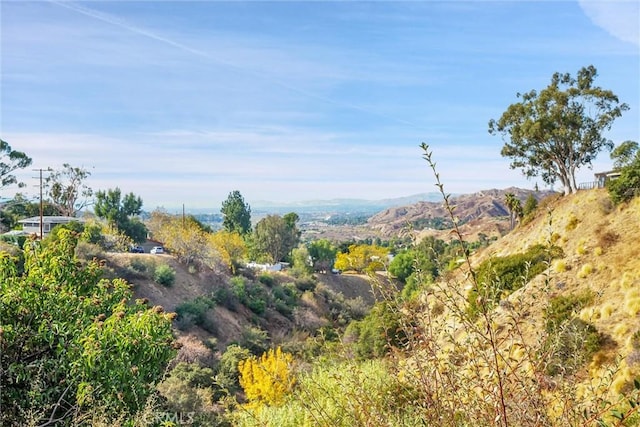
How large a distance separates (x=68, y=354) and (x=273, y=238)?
53.8 m

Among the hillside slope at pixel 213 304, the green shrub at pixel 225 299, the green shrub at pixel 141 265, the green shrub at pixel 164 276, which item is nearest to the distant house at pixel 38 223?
the hillside slope at pixel 213 304

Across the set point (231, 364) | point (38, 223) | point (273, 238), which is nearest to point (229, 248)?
point (273, 238)

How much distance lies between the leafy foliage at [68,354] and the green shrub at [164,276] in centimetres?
2599

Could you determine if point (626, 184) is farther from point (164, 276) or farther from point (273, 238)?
point (273, 238)

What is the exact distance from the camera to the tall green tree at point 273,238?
200ft

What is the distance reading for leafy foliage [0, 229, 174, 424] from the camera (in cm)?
698

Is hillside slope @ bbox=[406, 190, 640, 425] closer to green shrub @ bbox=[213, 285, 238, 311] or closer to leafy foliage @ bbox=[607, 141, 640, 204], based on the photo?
leafy foliage @ bbox=[607, 141, 640, 204]

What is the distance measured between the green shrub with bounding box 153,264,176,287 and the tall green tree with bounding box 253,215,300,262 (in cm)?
2601

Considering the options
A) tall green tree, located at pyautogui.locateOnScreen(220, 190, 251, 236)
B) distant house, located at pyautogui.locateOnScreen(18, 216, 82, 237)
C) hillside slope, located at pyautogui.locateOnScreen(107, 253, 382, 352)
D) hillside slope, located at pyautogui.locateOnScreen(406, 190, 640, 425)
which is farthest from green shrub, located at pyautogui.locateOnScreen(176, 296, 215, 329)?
tall green tree, located at pyautogui.locateOnScreen(220, 190, 251, 236)

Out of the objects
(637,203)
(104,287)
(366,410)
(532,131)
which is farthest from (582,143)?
(366,410)

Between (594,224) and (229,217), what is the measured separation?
2393 inches

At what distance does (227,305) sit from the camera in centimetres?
3588

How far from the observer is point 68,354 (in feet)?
23.6

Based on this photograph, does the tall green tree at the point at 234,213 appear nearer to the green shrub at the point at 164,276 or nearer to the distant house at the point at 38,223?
the distant house at the point at 38,223
